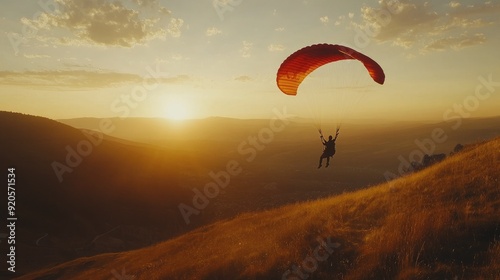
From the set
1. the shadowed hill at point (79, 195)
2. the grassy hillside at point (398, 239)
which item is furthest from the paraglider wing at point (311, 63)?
the shadowed hill at point (79, 195)

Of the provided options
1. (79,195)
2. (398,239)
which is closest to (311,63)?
(398,239)

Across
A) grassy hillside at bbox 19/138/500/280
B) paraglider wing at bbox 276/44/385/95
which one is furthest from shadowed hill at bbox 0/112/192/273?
grassy hillside at bbox 19/138/500/280

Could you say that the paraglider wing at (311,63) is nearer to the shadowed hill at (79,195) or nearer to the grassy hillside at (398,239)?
the grassy hillside at (398,239)

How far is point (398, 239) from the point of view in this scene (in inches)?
281

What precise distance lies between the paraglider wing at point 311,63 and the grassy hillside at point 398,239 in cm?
480

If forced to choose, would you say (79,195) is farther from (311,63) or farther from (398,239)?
(398,239)

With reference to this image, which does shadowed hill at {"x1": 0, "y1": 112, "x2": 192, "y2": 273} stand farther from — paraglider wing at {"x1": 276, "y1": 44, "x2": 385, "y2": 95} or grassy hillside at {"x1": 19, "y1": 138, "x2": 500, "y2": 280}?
grassy hillside at {"x1": 19, "y1": 138, "x2": 500, "y2": 280}

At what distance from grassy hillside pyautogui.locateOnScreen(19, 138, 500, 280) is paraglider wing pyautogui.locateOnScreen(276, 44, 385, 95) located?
15.7 feet

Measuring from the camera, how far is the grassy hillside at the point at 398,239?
621 cm

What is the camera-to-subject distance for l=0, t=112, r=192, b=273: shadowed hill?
56875mm

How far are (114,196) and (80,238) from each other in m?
16.9

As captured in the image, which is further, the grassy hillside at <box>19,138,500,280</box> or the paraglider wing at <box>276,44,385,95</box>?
the paraglider wing at <box>276,44,385,95</box>

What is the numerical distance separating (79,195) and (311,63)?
71.9 metres

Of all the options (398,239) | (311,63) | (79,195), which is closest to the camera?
(398,239)
